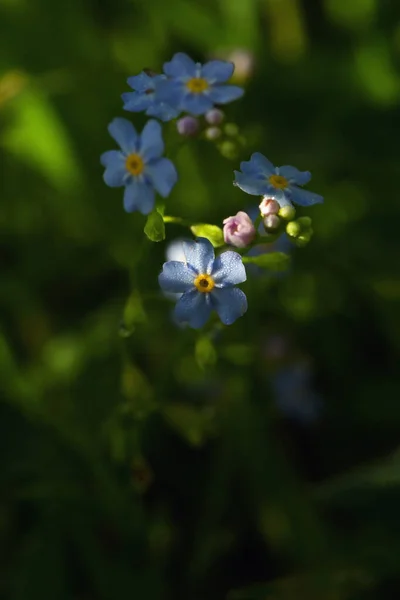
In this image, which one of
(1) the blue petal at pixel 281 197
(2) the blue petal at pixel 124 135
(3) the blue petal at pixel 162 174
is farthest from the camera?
(2) the blue petal at pixel 124 135

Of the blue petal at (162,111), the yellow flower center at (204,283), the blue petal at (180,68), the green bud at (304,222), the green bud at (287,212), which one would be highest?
the blue petal at (180,68)

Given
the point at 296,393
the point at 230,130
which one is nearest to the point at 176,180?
the point at 230,130

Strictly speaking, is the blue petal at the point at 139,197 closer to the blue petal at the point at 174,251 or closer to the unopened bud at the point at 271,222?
the unopened bud at the point at 271,222

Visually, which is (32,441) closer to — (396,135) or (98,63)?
(98,63)

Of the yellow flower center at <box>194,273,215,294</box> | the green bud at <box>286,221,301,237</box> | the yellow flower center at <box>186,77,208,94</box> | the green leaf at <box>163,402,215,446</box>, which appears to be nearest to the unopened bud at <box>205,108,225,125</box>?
the yellow flower center at <box>186,77,208,94</box>

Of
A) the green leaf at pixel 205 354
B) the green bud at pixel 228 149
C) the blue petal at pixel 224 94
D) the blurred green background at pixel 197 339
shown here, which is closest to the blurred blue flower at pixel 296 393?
the blurred green background at pixel 197 339

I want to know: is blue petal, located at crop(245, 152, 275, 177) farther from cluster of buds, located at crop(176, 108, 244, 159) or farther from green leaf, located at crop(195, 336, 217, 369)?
green leaf, located at crop(195, 336, 217, 369)
